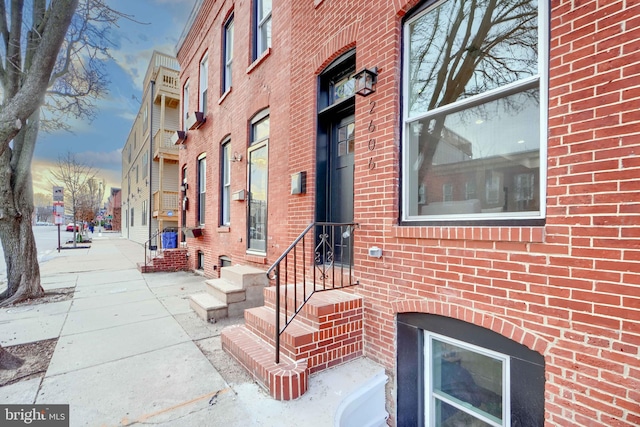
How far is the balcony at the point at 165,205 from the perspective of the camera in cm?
1409

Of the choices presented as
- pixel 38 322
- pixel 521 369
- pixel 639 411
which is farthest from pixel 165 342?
pixel 639 411

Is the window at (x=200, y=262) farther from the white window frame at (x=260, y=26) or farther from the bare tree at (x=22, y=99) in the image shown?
the white window frame at (x=260, y=26)

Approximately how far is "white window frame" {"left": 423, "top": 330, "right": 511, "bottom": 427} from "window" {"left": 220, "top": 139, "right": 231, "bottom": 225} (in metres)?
5.47

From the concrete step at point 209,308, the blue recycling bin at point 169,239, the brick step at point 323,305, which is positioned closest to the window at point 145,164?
the blue recycling bin at point 169,239

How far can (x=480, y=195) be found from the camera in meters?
2.35

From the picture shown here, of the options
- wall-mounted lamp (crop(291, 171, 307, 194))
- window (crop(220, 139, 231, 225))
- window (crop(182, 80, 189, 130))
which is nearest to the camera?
wall-mounted lamp (crop(291, 171, 307, 194))

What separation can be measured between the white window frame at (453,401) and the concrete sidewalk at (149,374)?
1.48ft

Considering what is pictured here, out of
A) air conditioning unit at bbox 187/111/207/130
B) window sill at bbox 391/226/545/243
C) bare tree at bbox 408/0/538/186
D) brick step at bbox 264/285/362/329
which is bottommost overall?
brick step at bbox 264/285/362/329

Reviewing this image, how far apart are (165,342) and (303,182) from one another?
8.52 ft

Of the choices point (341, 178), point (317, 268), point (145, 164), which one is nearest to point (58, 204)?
point (145, 164)

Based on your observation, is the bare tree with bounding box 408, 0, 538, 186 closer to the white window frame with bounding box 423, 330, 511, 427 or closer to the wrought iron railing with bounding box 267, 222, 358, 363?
the wrought iron railing with bounding box 267, 222, 358, 363

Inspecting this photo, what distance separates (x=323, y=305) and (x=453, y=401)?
4.22 feet

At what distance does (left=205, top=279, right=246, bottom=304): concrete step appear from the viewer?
4512 millimetres

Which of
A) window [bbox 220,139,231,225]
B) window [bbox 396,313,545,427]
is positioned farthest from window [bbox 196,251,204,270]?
window [bbox 396,313,545,427]
